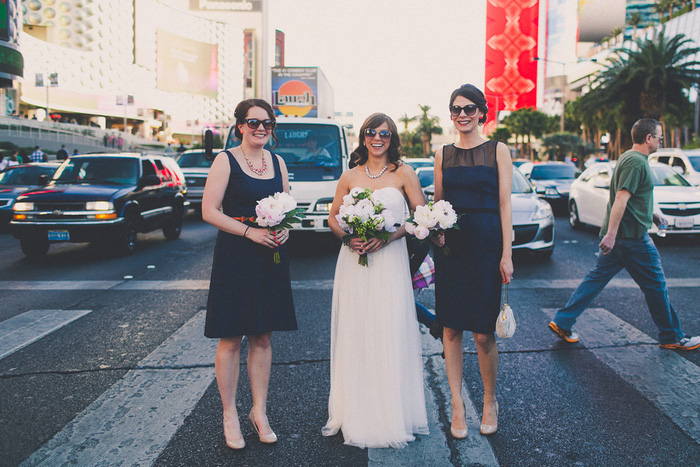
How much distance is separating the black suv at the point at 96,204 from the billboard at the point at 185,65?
96749 millimetres

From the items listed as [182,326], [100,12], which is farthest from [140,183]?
[100,12]

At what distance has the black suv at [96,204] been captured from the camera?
9547 millimetres

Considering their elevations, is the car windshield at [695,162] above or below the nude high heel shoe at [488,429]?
above

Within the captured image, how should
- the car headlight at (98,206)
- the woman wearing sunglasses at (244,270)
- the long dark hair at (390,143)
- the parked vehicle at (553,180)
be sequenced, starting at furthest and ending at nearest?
1. the parked vehicle at (553,180)
2. the car headlight at (98,206)
3. the long dark hair at (390,143)
4. the woman wearing sunglasses at (244,270)

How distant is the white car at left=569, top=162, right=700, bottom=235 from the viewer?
1083cm

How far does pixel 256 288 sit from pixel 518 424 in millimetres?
1767

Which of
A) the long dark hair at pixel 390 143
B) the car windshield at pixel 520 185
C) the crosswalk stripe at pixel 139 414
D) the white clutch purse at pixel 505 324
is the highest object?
the long dark hair at pixel 390 143

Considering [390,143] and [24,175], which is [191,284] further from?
[24,175]

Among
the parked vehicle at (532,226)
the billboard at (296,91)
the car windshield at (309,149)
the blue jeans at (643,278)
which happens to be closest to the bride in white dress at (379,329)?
the blue jeans at (643,278)

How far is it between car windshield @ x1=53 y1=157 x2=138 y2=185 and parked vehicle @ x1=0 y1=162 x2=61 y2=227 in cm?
329

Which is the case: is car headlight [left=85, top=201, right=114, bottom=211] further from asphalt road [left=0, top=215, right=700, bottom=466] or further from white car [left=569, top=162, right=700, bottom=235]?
white car [left=569, top=162, right=700, bottom=235]

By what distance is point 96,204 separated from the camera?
9.66m

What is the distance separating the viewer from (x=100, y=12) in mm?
86688

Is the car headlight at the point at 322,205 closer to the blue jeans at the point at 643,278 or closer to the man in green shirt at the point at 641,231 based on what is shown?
the blue jeans at the point at 643,278
